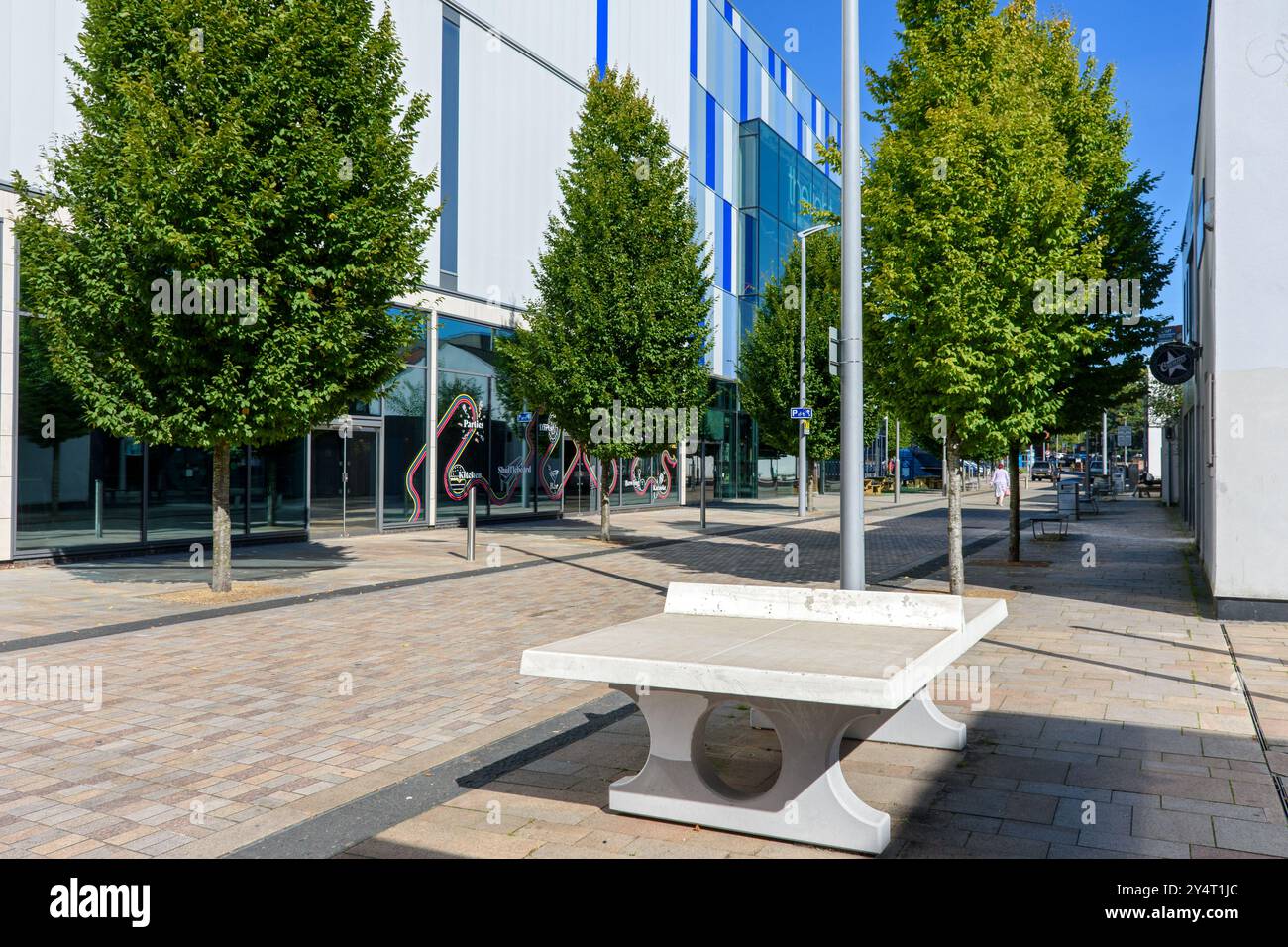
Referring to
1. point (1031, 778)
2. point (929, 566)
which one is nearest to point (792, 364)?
point (929, 566)

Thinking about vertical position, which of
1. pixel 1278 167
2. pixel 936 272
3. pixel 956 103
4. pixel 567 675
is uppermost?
pixel 956 103

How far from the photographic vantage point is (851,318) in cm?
802

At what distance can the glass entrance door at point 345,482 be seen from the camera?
1938 centimetres

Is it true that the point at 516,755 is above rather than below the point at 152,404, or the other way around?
below

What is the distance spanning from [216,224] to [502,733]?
21.6ft

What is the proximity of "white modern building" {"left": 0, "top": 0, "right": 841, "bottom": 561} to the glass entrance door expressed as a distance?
0.04 metres

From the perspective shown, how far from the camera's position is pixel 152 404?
1053 cm

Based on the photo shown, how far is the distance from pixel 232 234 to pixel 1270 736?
31.2ft

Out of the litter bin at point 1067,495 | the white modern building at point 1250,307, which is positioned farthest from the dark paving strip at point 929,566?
the white modern building at point 1250,307

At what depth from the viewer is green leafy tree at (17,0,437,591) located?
9766mm

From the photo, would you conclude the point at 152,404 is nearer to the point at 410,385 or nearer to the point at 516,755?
the point at 516,755

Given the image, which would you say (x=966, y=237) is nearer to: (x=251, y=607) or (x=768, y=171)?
(x=251, y=607)
